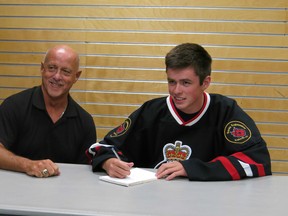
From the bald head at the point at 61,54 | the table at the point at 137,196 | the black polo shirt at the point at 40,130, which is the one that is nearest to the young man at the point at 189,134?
the table at the point at 137,196

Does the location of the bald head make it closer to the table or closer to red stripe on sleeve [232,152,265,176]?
the table

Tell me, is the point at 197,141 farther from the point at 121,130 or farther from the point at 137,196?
the point at 137,196

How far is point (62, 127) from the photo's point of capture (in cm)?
320

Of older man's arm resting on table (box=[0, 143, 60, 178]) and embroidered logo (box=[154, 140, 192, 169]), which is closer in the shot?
older man's arm resting on table (box=[0, 143, 60, 178])

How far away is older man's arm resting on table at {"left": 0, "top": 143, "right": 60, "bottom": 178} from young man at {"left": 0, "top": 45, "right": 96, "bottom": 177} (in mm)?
382

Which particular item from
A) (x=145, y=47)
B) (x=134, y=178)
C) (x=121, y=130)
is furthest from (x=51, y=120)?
(x=145, y=47)

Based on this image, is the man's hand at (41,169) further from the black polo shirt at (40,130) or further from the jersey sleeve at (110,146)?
the black polo shirt at (40,130)

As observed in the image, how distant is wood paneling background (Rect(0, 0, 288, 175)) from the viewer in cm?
427

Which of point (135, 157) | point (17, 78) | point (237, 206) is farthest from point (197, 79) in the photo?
point (17, 78)

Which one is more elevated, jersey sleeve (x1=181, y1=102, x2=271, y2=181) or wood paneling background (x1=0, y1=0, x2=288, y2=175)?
wood paneling background (x1=0, y1=0, x2=288, y2=175)

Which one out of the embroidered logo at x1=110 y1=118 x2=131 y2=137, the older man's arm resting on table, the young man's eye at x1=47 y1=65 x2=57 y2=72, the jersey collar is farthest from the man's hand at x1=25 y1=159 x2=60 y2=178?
the young man's eye at x1=47 y1=65 x2=57 y2=72

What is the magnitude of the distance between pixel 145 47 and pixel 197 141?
6.04 ft

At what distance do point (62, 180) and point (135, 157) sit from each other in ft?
2.37

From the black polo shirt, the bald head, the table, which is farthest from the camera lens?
the bald head
